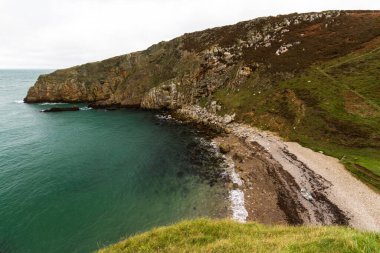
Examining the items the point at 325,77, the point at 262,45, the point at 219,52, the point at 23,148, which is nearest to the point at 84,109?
the point at 23,148

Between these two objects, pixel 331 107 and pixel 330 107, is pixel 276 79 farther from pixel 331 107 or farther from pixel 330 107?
pixel 331 107

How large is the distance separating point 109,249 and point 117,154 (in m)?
37.3

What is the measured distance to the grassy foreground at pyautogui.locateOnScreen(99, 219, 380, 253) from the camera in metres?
9.98

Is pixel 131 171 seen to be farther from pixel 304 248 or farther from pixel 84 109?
pixel 84 109

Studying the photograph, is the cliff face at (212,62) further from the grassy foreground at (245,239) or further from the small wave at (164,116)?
the grassy foreground at (245,239)

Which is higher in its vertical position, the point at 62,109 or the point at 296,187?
the point at 62,109

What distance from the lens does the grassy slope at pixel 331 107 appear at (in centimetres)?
4228

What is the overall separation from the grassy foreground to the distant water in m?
13.7

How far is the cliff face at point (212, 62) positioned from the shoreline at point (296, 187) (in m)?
27.9

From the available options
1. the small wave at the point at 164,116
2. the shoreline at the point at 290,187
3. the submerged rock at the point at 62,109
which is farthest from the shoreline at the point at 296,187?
the submerged rock at the point at 62,109

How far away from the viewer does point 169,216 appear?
30625 mm

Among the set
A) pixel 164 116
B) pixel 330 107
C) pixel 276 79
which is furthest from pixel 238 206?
pixel 164 116

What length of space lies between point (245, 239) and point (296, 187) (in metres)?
24.9

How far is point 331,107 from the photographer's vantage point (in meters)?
53.1
